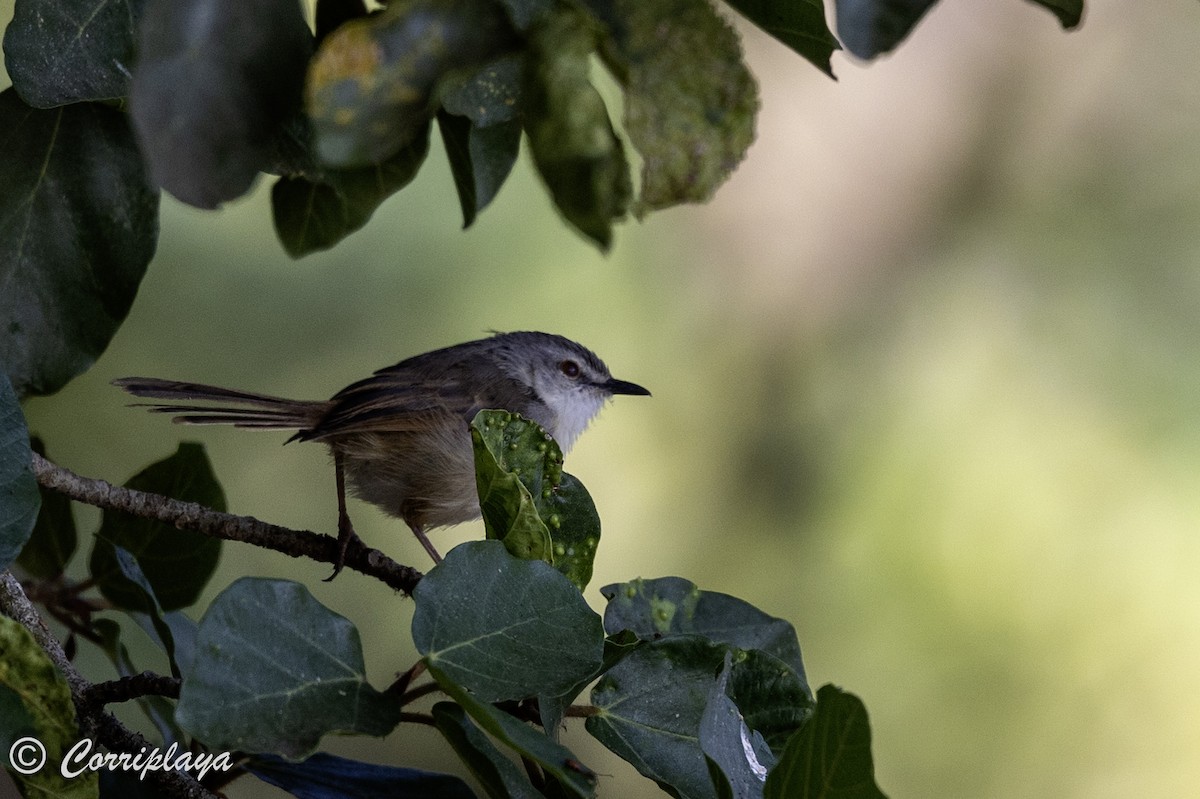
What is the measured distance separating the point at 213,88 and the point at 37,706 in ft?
2.38

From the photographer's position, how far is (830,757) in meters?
1.12

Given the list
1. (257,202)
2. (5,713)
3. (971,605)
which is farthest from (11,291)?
(971,605)

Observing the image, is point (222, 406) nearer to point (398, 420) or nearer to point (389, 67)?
point (398, 420)

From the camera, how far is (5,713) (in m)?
→ 1.26

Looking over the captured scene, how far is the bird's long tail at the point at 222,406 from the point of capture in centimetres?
229

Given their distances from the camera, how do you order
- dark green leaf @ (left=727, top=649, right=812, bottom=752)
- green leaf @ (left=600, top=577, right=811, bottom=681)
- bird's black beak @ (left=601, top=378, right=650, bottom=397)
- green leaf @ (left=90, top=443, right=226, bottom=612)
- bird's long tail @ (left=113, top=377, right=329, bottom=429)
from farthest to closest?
bird's black beak @ (left=601, top=378, right=650, bottom=397) < bird's long tail @ (left=113, top=377, right=329, bottom=429) < green leaf @ (left=90, top=443, right=226, bottom=612) < green leaf @ (left=600, top=577, right=811, bottom=681) < dark green leaf @ (left=727, top=649, right=812, bottom=752)

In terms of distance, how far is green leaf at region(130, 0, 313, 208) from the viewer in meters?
0.94

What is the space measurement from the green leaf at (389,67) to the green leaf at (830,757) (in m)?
0.63

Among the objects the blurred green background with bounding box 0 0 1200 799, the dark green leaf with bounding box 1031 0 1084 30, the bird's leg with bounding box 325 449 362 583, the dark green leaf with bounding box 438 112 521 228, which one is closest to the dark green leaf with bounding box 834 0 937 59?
the dark green leaf with bounding box 1031 0 1084 30

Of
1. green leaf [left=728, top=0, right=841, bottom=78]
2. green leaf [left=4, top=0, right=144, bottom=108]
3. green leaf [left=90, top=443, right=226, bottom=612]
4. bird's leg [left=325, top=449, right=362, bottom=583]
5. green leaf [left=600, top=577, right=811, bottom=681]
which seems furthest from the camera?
green leaf [left=90, top=443, right=226, bottom=612]

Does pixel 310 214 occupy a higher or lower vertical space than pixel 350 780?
higher

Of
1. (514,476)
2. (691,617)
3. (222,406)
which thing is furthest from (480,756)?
(222,406)

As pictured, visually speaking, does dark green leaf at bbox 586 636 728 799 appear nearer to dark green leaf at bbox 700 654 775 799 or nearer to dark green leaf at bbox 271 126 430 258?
dark green leaf at bbox 700 654 775 799

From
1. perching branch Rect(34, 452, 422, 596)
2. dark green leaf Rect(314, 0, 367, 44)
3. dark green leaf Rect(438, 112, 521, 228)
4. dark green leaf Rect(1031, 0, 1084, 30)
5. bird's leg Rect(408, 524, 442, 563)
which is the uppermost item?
dark green leaf Rect(1031, 0, 1084, 30)
